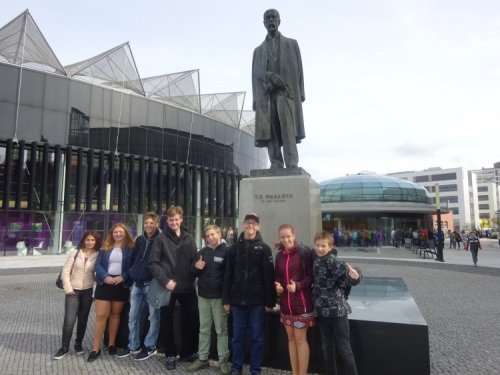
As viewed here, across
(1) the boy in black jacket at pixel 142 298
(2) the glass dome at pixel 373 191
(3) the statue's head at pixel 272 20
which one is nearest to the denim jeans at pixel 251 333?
(1) the boy in black jacket at pixel 142 298

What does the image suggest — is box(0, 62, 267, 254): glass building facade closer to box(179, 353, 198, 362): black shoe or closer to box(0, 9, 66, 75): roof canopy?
box(0, 9, 66, 75): roof canopy

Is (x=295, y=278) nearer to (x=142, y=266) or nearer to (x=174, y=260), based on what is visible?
(x=174, y=260)

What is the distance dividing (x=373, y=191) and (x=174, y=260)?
40.4m

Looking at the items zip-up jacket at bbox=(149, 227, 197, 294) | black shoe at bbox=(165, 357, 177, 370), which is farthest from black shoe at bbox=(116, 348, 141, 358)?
zip-up jacket at bbox=(149, 227, 197, 294)

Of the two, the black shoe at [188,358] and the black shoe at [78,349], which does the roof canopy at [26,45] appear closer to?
the black shoe at [78,349]

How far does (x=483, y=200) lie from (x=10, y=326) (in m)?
130

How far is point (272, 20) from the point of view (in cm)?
672

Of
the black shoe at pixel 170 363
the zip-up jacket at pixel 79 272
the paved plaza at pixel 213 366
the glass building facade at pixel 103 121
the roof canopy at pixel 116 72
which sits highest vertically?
the roof canopy at pixel 116 72

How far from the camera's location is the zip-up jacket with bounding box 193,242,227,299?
15.0 feet

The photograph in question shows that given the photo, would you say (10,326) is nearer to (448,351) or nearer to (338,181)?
(448,351)

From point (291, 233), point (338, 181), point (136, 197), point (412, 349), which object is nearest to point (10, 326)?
point (291, 233)

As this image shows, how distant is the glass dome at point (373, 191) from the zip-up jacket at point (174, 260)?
1540 inches

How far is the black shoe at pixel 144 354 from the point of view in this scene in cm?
501

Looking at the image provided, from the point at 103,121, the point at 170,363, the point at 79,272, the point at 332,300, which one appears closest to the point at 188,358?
the point at 170,363
